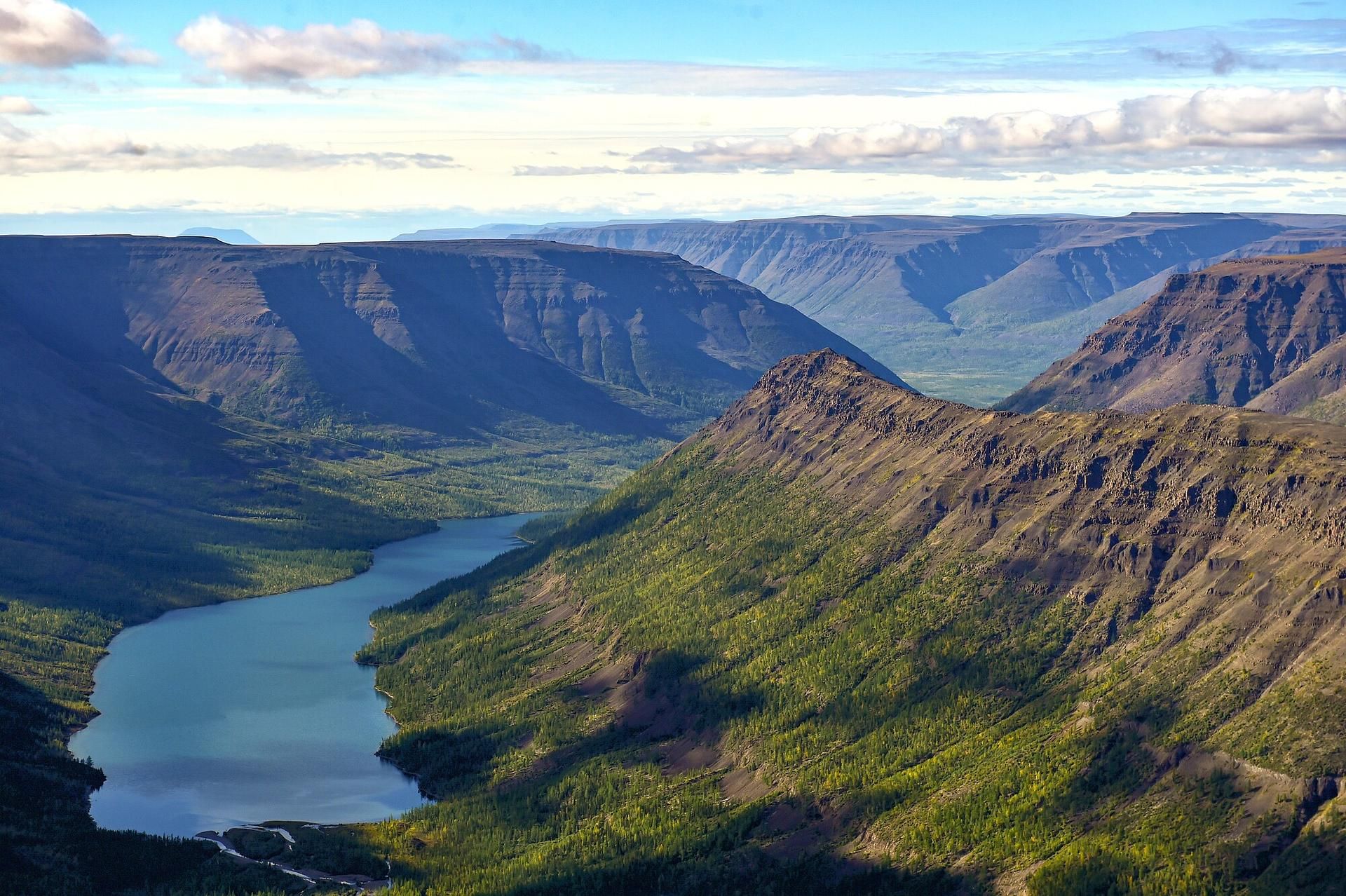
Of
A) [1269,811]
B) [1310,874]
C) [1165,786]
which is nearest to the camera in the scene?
[1310,874]

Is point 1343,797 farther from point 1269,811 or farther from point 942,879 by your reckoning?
point 942,879

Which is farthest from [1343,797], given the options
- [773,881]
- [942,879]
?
[773,881]

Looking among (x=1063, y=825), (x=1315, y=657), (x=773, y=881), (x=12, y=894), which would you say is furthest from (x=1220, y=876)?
(x=12, y=894)

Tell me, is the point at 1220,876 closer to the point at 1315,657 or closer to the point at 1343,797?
the point at 1343,797

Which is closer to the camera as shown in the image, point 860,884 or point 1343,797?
point 1343,797

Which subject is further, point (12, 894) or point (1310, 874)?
point (12, 894)

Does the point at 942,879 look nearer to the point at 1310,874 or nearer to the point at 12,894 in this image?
the point at 1310,874

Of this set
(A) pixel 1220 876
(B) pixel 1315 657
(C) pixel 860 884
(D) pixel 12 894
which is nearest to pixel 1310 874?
(A) pixel 1220 876

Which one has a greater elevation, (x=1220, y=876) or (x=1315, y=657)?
(x=1315, y=657)

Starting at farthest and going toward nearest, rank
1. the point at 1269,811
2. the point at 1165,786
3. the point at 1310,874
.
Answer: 1. the point at 1165,786
2. the point at 1269,811
3. the point at 1310,874
